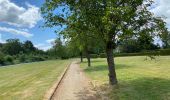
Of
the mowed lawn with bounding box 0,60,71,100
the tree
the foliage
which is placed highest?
the foliage

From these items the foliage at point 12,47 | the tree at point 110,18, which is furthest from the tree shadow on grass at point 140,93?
the foliage at point 12,47

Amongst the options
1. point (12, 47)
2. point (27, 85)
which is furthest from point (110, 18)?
point (12, 47)

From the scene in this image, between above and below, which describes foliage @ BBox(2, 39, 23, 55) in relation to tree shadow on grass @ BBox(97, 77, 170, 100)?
above

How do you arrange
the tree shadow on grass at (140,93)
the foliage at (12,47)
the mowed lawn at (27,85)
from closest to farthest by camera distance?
1. the tree shadow on grass at (140,93)
2. the mowed lawn at (27,85)
3. the foliage at (12,47)

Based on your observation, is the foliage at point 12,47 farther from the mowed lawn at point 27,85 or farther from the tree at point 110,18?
the tree at point 110,18

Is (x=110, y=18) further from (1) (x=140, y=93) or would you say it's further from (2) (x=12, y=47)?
(2) (x=12, y=47)

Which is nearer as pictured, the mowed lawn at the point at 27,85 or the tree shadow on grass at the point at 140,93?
the tree shadow on grass at the point at 140,93

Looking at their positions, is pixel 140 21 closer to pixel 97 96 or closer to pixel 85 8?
pixel 85 8

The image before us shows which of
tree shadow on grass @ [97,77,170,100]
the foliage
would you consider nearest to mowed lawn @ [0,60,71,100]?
tree shadow on grass @ [97,77,170,100]

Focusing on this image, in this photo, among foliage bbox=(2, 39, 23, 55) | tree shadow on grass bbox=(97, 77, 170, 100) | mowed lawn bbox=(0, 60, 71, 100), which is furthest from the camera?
foliage bbox=(2, 39, 23, 55)

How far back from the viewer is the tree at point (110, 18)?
1647 cm

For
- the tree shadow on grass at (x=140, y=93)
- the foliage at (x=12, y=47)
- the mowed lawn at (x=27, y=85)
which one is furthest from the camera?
the foliage at (x=12, y=47)

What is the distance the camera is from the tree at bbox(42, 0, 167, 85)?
16.5m

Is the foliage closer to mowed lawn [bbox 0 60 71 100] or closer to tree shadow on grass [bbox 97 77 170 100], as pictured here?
mowed lawn [bbox 0 60 71 100]
